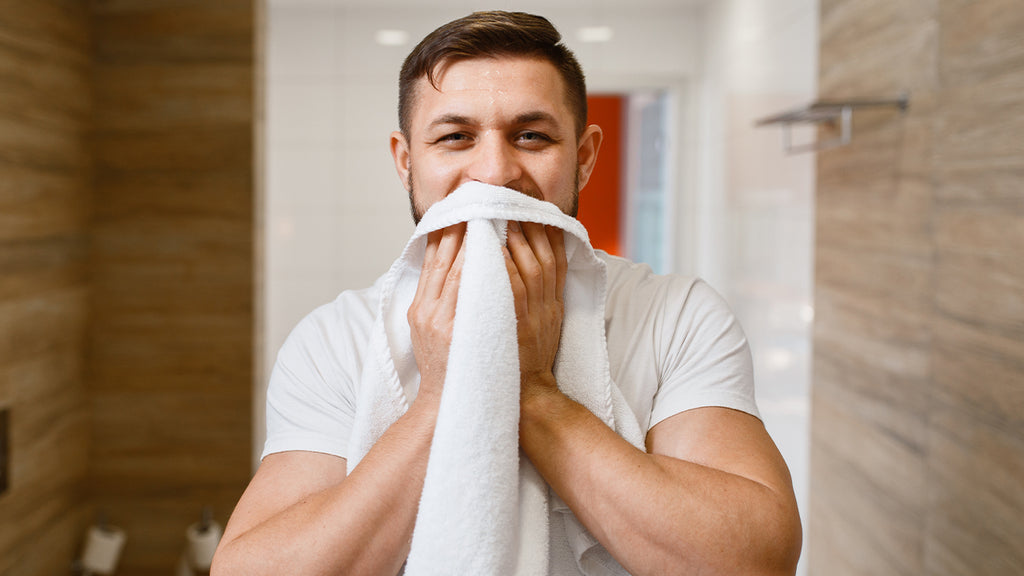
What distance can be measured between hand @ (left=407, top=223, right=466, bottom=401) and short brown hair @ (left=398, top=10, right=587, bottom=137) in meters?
0.19

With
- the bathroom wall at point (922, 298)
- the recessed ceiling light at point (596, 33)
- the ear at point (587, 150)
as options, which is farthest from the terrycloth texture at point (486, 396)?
the recessed ceiling light at point (596, 33)

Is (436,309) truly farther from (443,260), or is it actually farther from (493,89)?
(493,89)

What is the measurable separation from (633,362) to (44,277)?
1.24 metres

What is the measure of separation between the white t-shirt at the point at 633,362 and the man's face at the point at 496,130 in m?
0.16

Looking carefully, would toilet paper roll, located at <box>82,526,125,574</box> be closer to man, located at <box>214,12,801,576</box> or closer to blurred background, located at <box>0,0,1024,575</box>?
blurred background, located at <box>0,0,1024,575</box>

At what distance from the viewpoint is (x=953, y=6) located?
1312mm

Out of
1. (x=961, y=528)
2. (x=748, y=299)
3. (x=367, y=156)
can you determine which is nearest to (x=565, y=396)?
(x=961, y=528)

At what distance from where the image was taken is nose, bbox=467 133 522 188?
785 millimetres

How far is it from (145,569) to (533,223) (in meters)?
1.51

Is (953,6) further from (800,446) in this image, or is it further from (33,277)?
(33,277)

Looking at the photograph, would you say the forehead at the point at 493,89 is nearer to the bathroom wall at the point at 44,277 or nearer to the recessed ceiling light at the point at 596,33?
the bathroom wall at the point at 44,277

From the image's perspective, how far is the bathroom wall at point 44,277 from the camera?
1368 mm

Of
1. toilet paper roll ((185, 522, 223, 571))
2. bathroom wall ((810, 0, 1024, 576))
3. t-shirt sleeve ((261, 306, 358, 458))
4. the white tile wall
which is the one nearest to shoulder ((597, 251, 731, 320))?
t-shirt sleeve ((261, 306, 358, 458))

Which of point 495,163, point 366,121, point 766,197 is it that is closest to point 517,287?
point 495,163
